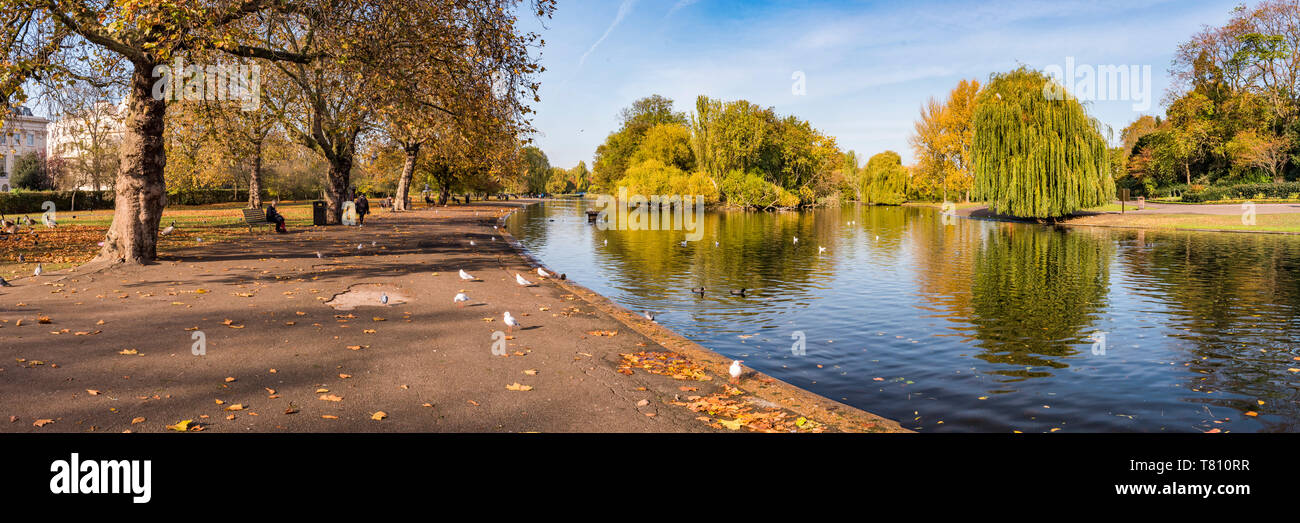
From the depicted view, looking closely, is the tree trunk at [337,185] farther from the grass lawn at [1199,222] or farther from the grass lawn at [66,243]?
the grass lawn at [1199,222]

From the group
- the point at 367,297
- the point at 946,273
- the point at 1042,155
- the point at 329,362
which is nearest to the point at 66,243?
the point at 367,297

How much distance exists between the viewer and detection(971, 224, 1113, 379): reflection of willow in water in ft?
36.7

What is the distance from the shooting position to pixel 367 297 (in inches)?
517

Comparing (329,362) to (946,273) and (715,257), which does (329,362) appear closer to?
(946,273)

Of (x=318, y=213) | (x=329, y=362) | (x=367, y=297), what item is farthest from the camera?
(x=318, y=213)

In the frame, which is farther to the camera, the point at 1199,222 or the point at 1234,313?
the point at 1199,222

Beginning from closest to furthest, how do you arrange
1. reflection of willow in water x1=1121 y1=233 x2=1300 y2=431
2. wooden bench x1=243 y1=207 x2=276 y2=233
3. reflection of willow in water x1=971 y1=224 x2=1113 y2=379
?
reflection of willow in water x1=1121 y1=233 x2=1300 y2=431, reflection of willow in water x1=971 y1=224 x2=1113 y2=379, wooden bench x1=243 y1=207 x2=276 y2=233

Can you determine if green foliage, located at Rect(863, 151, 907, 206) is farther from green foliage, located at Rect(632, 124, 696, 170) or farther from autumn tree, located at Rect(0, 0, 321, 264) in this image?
autumn tree, located at Rect(0, 0, 321, 264)

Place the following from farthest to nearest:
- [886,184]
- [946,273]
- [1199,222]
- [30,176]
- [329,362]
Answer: [886,184] < [30,176] < [1199,222] < [946,273] < [329,362]

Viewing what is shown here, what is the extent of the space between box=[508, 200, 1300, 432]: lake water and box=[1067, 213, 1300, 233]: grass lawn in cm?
1252

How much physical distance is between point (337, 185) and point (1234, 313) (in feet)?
119

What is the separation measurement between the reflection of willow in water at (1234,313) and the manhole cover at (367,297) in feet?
40.4

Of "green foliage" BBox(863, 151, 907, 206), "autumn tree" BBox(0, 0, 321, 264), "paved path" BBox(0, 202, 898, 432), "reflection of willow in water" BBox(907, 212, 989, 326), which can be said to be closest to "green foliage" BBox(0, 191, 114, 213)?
"autumn tree" BBox(0, 0, 321, 264)
